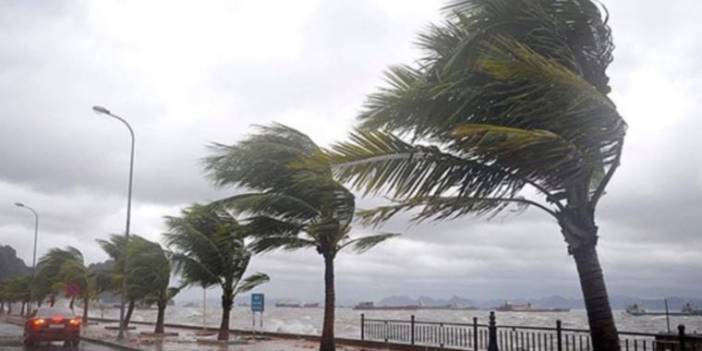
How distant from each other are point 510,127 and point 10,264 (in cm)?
20149

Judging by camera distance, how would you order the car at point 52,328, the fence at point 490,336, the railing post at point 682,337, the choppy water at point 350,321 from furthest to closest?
the choppy water at point 350,321, the car at point 52,328, the fence at point 490,336, the railing post at point 682,337

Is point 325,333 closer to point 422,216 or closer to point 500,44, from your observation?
point 422,216

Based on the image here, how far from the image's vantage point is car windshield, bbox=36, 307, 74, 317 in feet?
84.4

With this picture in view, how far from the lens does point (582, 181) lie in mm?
8414

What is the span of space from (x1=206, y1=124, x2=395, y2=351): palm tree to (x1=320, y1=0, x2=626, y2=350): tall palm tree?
22.8 ft

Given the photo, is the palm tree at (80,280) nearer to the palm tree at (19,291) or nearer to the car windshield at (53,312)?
the car windshield at (53,312)

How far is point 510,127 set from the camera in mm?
8438

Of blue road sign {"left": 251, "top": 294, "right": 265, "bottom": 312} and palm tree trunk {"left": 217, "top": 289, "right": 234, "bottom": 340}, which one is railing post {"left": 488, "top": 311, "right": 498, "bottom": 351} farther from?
blue road sign {"left": 251, "top": 294, "right": 265, "bottom": 312}

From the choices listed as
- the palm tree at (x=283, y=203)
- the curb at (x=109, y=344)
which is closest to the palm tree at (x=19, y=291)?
the curb at (x=109, y=344)

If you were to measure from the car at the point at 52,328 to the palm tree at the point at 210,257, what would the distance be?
15.1ft

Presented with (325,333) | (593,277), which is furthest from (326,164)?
(325,333)

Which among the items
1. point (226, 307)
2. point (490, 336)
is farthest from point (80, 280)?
point (490, 336)

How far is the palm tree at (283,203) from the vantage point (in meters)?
16.6

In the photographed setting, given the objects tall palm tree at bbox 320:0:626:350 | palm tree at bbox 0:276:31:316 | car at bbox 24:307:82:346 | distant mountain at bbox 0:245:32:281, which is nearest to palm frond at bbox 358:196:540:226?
tall palm tree at bbox 320:0:626:350
